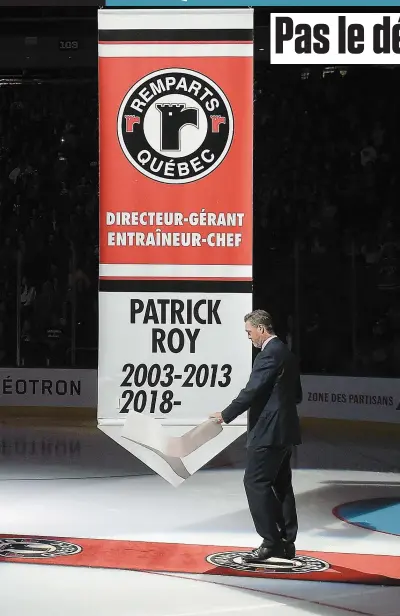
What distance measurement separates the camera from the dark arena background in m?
7.54

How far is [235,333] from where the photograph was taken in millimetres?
5914

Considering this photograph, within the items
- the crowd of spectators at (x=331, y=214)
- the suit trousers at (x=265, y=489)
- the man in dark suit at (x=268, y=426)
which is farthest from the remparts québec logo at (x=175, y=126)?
the crowd of spectators at (x=331, y=214)

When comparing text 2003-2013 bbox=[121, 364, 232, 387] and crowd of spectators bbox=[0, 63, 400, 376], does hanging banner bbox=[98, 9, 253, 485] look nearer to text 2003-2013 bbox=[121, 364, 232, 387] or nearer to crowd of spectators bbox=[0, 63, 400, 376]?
text 2003-2013 bbox=[121, 364, 232, 387]

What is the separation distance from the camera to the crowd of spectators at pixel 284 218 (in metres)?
16.8

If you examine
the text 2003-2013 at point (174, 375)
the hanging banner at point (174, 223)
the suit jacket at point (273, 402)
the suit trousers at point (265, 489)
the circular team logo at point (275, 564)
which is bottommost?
the circular team logo at point (275, 564)

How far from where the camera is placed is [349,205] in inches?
728

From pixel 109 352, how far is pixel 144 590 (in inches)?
78.2

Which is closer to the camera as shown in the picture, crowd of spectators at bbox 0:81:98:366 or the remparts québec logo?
the remparts québec logo

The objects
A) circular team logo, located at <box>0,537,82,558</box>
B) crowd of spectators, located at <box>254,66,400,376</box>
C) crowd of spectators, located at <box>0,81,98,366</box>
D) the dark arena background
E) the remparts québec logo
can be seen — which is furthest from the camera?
crowd of spectators, located at <box>0,81,98,366</box>

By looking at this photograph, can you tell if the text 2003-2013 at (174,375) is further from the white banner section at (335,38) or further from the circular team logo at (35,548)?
the circular team logo at (35,548)

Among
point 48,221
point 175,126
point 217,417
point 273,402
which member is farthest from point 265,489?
point 48,221

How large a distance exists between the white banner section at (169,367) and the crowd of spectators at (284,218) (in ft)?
32.0

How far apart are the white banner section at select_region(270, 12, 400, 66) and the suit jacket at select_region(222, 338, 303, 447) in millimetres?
2215

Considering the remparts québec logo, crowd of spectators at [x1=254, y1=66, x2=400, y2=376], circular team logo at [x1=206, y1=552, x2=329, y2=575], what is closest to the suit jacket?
circular team logo at [x1=206, y1=552, x2=329, y2=575]
